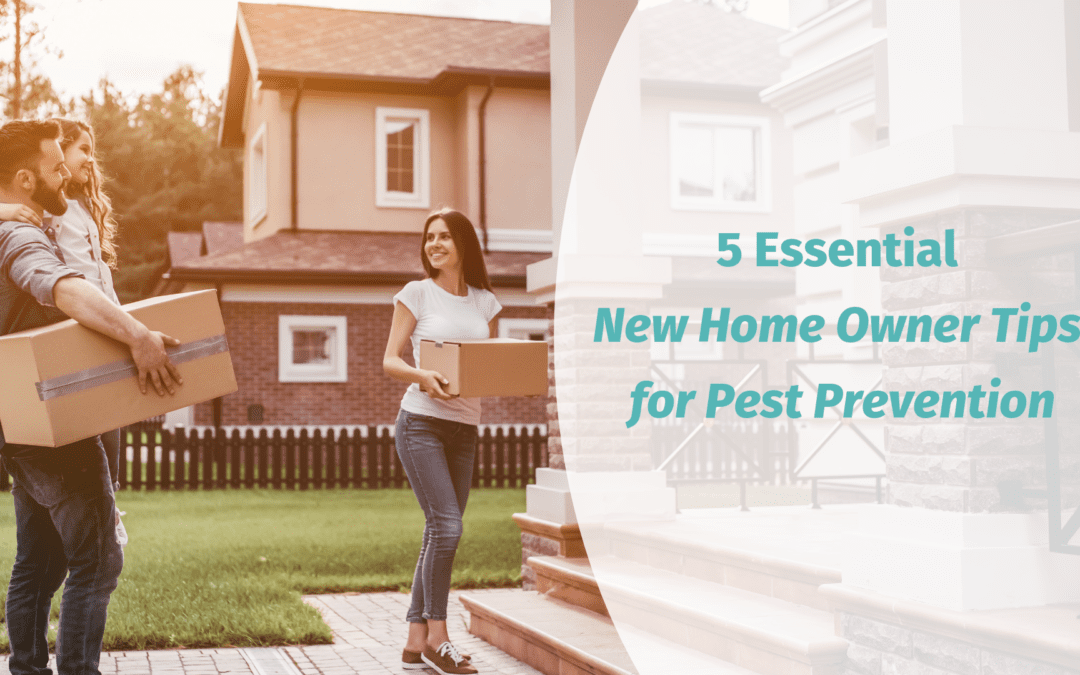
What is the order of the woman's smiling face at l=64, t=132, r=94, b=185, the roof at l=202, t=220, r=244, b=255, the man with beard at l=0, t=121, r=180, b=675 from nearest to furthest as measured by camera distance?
1. the man with beard at l=0, t=121, r=180, b=675
2. the woman's smiling face at l=64, t=132, r=94, b=185
3. the roof at l=202, t=220, r=244, b=255

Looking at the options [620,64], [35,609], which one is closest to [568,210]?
[620,64]

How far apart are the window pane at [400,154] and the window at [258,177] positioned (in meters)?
2.59

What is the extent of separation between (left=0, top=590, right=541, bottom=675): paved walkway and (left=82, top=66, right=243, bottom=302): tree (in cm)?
3552

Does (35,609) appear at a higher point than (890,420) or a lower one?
lower

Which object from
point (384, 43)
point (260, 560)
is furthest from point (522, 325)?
point (260, 560)

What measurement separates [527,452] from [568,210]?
34.8 feet

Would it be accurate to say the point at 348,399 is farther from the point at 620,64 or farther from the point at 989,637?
the point at 989,637

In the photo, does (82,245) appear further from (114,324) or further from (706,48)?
(706,48)

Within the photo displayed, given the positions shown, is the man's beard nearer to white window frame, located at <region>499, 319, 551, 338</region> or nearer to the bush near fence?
the bush near fence

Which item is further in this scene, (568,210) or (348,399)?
(348,399)

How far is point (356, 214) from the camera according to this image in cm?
2153

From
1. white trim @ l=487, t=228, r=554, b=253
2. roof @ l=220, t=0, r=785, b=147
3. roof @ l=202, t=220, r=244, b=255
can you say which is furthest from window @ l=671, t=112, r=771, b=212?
roof @ l=202, t=220, r=244, b=255

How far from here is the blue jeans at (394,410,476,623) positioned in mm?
5426

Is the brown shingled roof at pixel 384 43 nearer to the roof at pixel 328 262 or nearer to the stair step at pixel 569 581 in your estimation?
the roof at pixel 328 262
